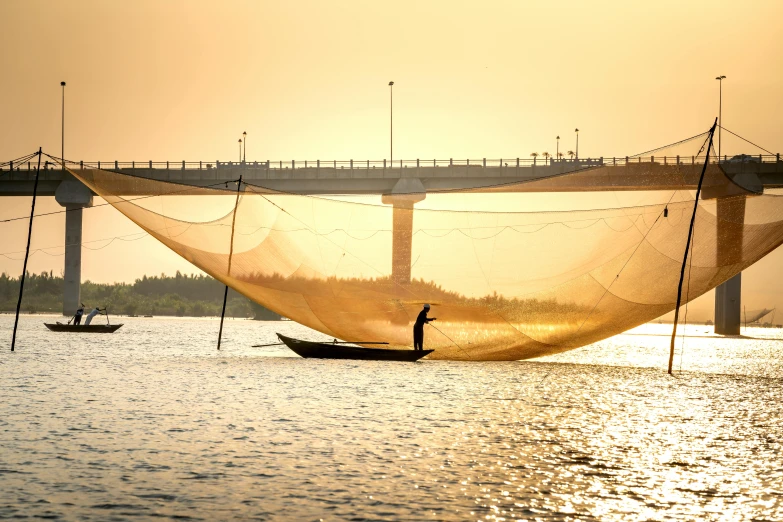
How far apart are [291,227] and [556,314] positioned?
8643 mm

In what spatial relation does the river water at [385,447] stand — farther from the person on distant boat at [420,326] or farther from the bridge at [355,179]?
the bridge at [355,179]

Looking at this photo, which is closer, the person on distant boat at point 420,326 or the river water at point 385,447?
the river water at point 385,447

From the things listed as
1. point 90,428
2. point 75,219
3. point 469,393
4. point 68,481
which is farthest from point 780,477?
point 75,219

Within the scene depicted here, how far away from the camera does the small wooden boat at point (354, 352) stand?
34.7 m

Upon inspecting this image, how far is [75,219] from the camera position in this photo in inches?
3374

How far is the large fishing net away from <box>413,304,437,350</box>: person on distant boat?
1.24ft

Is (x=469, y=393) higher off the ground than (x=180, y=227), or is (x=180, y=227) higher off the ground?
(x=180, y=227)

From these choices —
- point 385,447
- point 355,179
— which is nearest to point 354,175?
point 355,179

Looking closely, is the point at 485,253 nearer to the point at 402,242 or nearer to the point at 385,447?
the point at 402,242

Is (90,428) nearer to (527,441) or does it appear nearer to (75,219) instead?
(527,441)

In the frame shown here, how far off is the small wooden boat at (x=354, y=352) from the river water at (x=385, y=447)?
1.02 metres

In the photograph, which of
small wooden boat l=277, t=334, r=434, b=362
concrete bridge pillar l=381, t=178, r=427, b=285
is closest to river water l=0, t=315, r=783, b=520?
small wooden boat l=277, t=334, r=434, b=362

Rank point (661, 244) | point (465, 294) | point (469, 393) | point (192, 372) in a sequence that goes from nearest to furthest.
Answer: point (469, 393) < point (661, 244) < point (465, 294) < point (192, 372)

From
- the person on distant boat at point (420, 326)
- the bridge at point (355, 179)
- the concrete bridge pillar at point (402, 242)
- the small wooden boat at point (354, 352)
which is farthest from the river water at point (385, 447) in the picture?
the bridge at point (355, 179)
